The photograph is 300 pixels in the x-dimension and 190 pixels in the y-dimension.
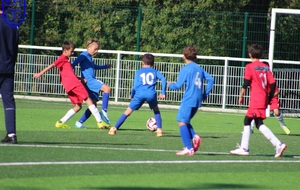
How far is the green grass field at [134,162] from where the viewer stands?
33.5 feet

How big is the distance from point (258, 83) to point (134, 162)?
2619 millimetres

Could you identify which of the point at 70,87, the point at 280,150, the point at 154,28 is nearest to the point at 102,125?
the point at 70,87

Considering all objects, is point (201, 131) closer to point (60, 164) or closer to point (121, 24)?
point (60, 164)

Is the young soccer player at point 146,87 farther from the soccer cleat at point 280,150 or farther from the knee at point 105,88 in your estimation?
the soccer cleat at point 280,150

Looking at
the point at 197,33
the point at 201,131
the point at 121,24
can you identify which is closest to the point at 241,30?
the point at 197,33

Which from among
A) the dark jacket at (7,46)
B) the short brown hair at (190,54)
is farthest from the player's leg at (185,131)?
the dark jacket at (7,46)

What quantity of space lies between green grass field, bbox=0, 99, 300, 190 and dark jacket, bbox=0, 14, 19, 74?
45.8 inches

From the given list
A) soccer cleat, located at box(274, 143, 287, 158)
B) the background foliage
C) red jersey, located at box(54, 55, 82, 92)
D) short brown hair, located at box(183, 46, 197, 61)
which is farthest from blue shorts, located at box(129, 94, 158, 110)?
the background foliage

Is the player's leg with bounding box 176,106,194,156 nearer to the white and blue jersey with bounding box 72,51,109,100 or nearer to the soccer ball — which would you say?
the soccer ball

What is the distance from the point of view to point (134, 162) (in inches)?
473

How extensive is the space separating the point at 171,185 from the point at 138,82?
7.30 metres

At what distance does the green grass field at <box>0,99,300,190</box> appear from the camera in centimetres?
1020

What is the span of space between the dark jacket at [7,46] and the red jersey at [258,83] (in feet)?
11.2

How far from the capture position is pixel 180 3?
31.5m
